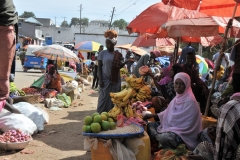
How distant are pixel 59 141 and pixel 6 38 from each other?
3853mm

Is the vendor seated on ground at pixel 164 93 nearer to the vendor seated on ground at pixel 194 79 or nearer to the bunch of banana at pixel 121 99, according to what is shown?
the vendor seated on ground at pixel 194 79

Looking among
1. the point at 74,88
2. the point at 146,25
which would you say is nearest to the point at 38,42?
the point at 74,88

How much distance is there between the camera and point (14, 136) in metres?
5.54

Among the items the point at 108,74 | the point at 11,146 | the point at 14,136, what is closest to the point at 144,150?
the point at 108,74

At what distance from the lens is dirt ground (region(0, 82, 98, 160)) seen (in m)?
5.26

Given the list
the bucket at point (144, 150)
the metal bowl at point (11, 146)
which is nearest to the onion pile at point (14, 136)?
the metal bowl at point (11, 146)

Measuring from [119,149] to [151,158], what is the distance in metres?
0.63

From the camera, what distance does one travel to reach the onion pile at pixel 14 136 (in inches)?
212

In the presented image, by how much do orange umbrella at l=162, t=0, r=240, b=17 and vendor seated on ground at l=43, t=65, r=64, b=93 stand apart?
6134mm

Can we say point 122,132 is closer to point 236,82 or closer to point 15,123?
point 15,123

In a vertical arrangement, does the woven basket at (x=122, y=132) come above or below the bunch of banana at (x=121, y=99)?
below

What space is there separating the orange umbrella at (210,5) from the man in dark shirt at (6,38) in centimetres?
228

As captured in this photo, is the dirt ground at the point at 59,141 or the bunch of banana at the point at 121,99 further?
the bunch of banana at the point at 121,99

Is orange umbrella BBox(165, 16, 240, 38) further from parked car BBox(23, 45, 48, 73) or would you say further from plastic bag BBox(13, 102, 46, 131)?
parked car BBox(23, 45, 48, 73)
